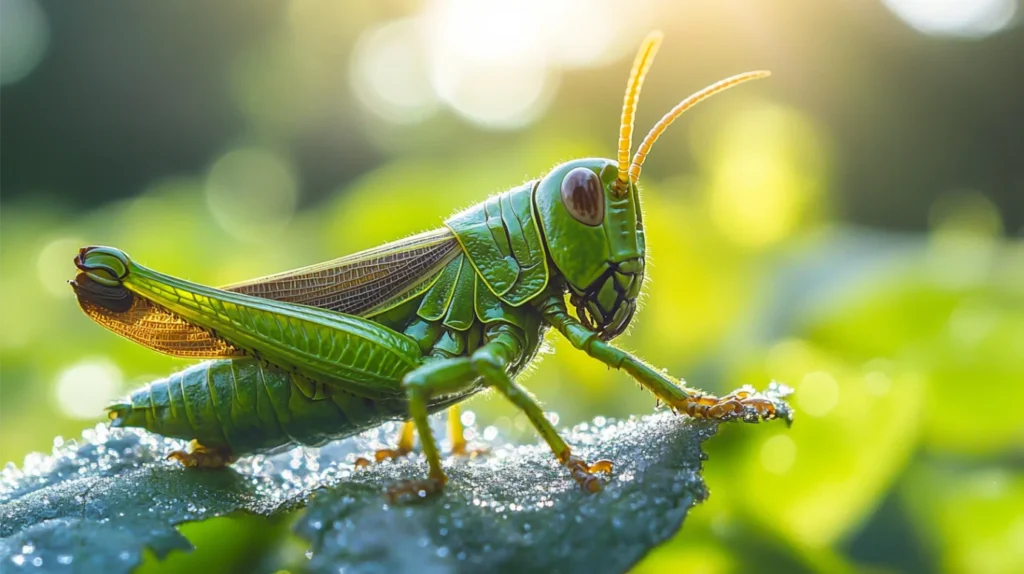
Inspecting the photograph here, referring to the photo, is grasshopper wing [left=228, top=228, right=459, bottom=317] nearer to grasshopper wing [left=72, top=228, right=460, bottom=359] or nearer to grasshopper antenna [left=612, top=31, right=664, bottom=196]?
grasshopper wing [left=72, top=228, right=460, bottom=359]

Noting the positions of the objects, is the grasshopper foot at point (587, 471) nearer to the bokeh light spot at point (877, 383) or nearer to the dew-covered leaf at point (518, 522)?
the dew-covered leaf at point (518, 522)

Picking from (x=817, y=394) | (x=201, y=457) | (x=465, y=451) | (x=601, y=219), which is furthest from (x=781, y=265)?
(x=201, y=457)

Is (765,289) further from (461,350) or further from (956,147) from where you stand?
(956,147)

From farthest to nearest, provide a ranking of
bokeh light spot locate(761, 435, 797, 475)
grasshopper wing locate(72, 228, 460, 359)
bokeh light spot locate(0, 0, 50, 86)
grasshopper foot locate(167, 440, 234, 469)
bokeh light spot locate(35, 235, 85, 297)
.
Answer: bokeh light spot locate(0, 0, 50, 86) < bokeh light spot locate(35, 235, 85, 297) < bokeh light spot locate(761, 435, 797, 475) < grasshopper wing locate(72, 228, 460, 359) < grasshopper foot locate(167, 440, 234, 469)

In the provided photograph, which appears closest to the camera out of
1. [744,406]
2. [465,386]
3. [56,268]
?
[744,406]

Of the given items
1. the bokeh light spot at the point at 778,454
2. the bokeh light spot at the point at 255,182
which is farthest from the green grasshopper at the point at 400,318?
the bokeh light spot at the point at 255,182

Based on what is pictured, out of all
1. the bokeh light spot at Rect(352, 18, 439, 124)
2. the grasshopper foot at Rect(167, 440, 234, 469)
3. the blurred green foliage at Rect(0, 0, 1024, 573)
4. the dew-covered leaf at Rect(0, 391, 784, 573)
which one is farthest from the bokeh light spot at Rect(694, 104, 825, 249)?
the bokeh light spot at Rect(352, 18, 439, 124)

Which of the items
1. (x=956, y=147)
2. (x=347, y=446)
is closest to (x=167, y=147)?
(x=956, y=147)

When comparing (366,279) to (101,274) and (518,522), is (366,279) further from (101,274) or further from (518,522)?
(518,522)
